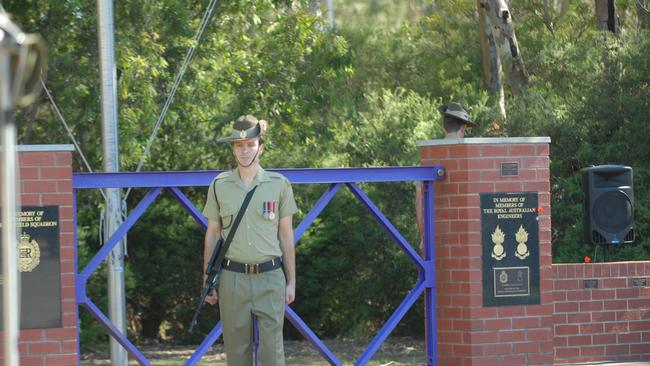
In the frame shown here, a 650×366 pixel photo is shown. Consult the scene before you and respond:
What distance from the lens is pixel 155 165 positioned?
16422mm

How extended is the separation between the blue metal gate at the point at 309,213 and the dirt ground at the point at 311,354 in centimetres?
308

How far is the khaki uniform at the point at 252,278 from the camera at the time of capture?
7996mm

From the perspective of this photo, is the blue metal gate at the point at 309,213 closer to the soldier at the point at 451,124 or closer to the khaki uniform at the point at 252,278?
the soldier at the point at 451,124

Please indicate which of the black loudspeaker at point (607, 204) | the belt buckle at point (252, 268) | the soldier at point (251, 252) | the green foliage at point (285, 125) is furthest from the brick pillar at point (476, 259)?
the green foliage at point (285, 125)

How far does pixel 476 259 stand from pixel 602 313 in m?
1.51

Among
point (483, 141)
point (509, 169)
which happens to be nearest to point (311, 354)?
point (509, 169)

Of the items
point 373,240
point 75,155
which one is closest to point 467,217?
point 373,240

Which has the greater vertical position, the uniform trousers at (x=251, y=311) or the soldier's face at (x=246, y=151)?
the soldier's face at (x=246, y=151)

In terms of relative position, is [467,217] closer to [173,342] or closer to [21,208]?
[21,208]

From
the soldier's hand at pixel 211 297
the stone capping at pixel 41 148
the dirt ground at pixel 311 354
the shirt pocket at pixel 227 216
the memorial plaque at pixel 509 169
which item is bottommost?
the dirt ground at pixel 311 354

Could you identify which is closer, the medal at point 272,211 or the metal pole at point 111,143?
the medal at point 272,211

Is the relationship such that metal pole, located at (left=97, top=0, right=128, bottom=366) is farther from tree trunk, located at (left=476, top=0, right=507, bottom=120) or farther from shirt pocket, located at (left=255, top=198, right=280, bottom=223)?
tree trunk, located at (left=476, top=0, right=507, bottom=120)

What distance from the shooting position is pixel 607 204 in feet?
35.6

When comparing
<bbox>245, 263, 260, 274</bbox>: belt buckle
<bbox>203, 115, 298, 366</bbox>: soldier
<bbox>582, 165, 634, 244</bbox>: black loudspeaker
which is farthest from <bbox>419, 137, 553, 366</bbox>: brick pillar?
<bbox>245, 263, 260, 274</bbox>: belt buckle
